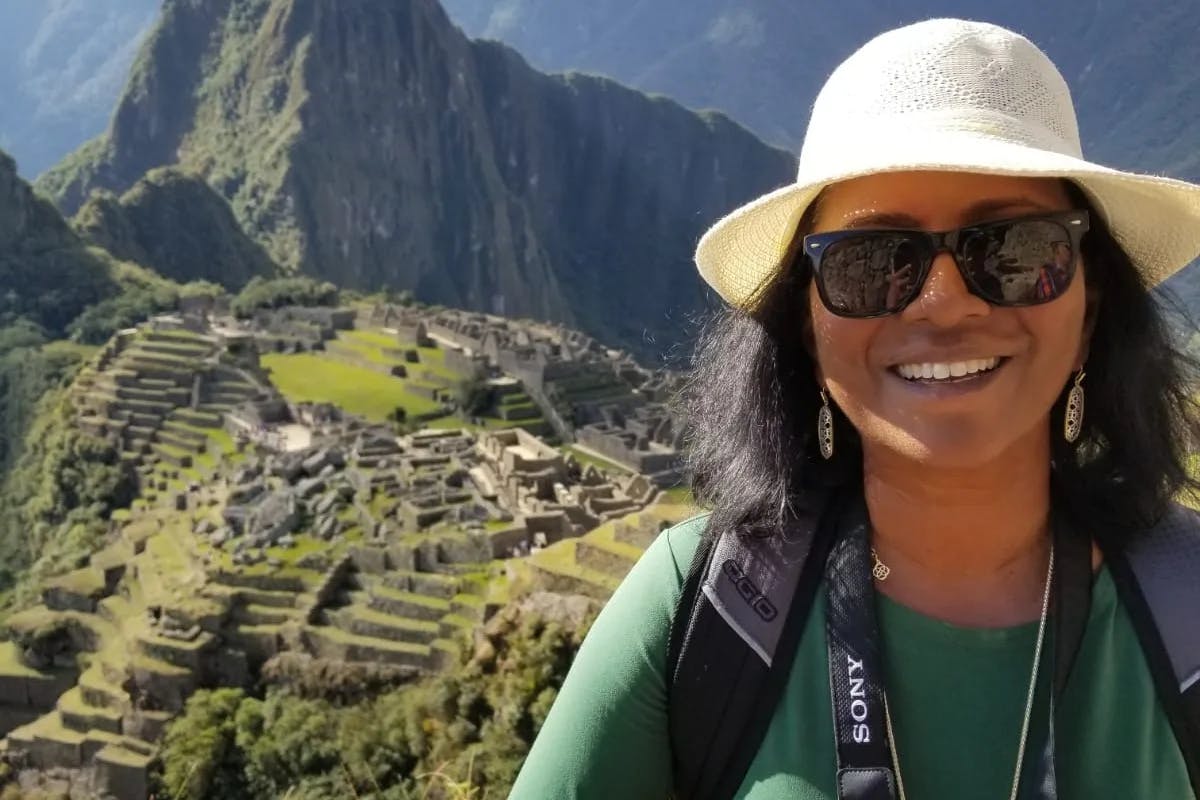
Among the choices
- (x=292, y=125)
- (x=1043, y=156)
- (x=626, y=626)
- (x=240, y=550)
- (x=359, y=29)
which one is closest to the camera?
(x=1043, y=156)

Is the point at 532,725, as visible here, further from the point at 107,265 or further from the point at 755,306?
the point at 107,265

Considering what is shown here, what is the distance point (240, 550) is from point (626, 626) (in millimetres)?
14779

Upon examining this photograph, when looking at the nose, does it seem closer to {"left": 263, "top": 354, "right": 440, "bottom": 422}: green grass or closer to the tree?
the tree

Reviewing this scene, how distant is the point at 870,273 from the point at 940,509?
351 mm

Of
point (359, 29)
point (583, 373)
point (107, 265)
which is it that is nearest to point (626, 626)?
point (583, 373)

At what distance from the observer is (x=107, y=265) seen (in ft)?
163

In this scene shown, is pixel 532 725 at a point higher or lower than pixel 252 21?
lower

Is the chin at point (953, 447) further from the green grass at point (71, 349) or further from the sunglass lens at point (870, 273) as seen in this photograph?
the green grass at point (71, 349)

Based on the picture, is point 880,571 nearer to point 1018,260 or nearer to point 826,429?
point 826,429

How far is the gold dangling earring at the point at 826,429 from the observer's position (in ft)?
5.34

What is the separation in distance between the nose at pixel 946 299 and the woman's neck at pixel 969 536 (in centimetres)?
21

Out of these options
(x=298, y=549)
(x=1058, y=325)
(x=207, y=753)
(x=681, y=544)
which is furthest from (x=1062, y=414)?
(x=298, y=549)

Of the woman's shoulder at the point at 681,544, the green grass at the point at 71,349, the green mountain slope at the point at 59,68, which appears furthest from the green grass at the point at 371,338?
the green mountain slope at the point at 59,68

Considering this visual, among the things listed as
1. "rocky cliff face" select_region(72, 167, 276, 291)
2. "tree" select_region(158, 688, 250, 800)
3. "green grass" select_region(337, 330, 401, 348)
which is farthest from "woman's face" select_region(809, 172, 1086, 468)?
"rocky cliff face" select_region(72, 167, 276, 291)
